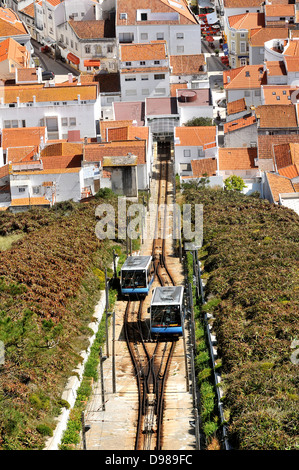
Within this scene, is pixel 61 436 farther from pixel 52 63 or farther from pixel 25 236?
pixel 52 63

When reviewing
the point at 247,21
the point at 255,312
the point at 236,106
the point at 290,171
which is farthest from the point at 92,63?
the point at 255,312

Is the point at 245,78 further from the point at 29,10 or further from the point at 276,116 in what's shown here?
the point at 29,10

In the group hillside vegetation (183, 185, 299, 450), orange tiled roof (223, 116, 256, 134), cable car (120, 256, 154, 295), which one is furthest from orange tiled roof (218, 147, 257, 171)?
cable car (120, 256, 154, 295)

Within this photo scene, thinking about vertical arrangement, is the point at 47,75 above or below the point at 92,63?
below

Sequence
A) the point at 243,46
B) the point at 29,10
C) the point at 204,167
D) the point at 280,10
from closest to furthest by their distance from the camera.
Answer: the point at 204,167 < the point at 243,46 < the point at 280,10 < the point at 29,10
